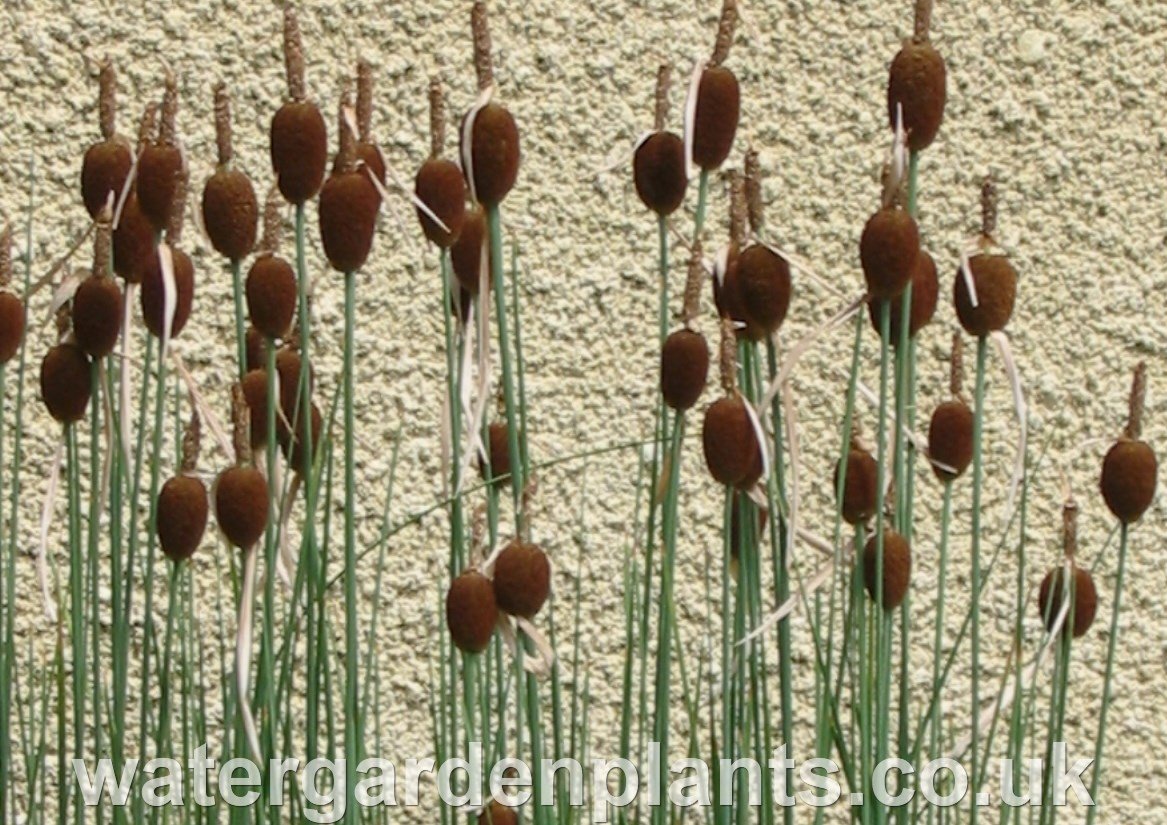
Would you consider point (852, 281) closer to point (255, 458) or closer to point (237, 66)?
point (237, 66)

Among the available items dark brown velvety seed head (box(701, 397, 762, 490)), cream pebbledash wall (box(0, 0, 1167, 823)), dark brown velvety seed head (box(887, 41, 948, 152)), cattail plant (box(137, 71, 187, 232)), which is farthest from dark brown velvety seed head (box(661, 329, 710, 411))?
cream pebbledash wall (box(0, 0, 1167, 823))

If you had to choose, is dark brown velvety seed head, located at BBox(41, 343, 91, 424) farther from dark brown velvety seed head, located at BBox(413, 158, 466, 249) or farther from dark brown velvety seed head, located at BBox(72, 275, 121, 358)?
dark brown velvety seed head, located at BBox(413, 158, 466, 249)

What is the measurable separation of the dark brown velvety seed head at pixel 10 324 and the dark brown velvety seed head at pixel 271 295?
0.53 feet

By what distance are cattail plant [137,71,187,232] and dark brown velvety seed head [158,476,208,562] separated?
0.12m

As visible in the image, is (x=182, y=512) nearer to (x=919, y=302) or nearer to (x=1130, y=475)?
(x=919, y=302)

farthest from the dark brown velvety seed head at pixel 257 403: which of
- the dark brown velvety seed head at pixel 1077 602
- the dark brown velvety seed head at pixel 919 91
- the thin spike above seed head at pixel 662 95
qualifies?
the dark brown velvety seed head at pixel 1077 602

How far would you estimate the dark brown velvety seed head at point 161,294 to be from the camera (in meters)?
0.85

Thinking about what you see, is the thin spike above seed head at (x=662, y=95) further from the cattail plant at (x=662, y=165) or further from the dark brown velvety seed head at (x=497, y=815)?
the dark brown velvety seed head at (x=497, y=815)

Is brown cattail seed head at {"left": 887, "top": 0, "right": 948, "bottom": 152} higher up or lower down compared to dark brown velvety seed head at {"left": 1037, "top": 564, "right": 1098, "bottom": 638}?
higher up

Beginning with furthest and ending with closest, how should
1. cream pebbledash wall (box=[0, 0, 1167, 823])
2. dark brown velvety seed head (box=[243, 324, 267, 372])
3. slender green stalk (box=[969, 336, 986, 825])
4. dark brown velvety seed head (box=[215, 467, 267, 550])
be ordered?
cream pebbledash wall (box=[0, 0, 1167, 823]), dark brown velvety seed head (box=[243, 324, 267, 372]), slender green stalk (box=[969, 336, 986, 825]), dark brown velvety seed head (box=[215, 467, 267, 550])

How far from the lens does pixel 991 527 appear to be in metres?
1.91

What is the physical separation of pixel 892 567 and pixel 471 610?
8.8 inches

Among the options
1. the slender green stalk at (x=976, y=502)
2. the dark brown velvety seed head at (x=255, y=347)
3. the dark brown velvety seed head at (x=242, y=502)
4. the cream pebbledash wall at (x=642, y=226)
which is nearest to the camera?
the dark brown velvety seed head at (x=242, y=502)

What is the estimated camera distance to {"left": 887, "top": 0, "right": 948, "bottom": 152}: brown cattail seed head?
0.82m
